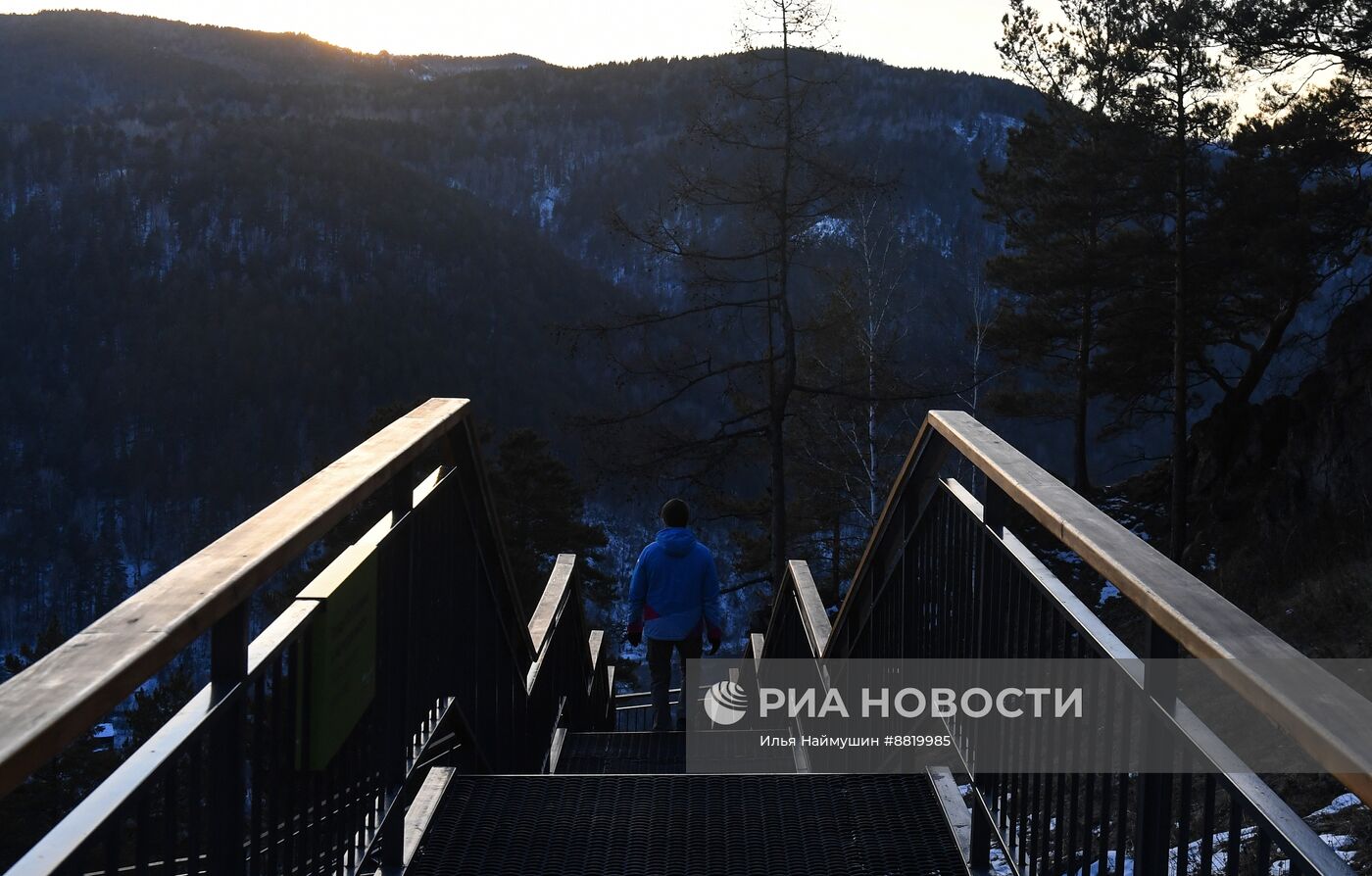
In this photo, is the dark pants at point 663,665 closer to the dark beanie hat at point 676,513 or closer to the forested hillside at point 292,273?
the dark beanie hat at point 676,513

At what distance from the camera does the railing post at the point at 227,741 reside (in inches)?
68.0

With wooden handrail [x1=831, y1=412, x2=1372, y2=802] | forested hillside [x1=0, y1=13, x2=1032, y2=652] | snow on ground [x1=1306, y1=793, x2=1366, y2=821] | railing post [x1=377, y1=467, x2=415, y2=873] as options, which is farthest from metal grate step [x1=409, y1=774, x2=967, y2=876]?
forested hillside [x1=0, y1=13, x2=1032, y2=652]

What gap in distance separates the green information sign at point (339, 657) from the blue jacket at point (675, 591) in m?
4.39

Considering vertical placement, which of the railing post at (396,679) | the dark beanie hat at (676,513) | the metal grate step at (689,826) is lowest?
the dark beanie hat at (676,513)

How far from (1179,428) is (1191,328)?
3157 millimetres

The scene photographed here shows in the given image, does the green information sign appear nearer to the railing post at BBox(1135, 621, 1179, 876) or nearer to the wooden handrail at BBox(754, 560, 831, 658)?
the railing post at BBox(1135, 621, 1179, 876)

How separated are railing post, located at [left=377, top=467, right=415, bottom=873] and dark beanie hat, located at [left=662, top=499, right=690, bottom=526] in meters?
4.08

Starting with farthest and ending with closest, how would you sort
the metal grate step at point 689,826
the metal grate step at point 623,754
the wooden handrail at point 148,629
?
the metal grate step at point 623,754
the metal grate step at point 689,826
the wooden handrail at point 148,629

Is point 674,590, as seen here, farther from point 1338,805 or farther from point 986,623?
point 986,623

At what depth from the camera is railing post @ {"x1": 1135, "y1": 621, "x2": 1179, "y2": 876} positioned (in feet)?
5.76

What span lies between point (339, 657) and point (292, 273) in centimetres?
10963

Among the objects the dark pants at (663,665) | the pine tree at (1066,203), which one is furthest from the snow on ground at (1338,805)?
the pine tree at (1066,203)

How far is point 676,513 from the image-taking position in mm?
7000

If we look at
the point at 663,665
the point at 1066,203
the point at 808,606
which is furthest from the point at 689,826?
the point at 1066,203
